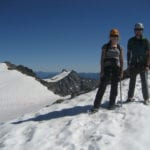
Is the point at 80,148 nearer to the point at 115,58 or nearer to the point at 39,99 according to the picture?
the point at 115,58

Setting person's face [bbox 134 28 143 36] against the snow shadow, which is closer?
person's face [bbox 134 28 143 36]

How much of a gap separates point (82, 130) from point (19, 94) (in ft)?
79.2

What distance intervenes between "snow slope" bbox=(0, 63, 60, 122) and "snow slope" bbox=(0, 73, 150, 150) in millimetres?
13652

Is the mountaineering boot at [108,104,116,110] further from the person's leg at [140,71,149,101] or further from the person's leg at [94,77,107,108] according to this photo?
the person's leg at [140,71,149,101]

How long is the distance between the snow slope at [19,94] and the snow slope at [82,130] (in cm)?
1365

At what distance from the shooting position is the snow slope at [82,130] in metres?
10.2

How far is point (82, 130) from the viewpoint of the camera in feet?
37.2

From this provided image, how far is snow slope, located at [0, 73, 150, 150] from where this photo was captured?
10.2 metres

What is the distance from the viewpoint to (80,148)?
1002 cm

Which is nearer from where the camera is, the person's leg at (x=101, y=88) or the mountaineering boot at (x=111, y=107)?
the person's leg at (x=101, y=88)

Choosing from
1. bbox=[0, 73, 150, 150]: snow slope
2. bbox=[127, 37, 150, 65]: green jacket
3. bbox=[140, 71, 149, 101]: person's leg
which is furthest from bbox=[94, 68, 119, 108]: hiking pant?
bbox=[140, 71, 149, 101]: person's leg

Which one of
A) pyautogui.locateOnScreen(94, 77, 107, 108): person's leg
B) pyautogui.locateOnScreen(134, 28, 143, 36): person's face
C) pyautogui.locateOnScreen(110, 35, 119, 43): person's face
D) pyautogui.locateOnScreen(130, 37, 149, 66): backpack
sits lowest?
pyautogui.locateOnScreen(94, 77, 107, 108): person's leg

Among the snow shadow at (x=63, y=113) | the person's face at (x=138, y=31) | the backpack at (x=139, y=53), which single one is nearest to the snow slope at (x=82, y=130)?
the snow shadow at (x=63, y=113)

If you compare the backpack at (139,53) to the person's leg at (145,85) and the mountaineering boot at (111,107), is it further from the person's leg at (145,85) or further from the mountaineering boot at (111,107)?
the mountaineering boot at (111,107)
